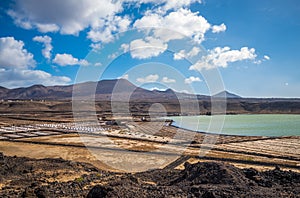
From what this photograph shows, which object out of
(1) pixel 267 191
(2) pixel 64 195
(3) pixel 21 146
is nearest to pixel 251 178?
(1) pixel 267 191

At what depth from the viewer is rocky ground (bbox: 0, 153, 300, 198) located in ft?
27.7

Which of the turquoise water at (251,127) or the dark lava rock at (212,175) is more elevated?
the dark lava rock at (212,175)

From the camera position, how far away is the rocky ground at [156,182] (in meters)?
8.45

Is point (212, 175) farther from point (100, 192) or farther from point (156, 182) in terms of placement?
point (100, 192)

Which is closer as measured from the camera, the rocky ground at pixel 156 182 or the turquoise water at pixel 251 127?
the rocky ground at pixel 156 182

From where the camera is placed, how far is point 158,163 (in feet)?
63.5

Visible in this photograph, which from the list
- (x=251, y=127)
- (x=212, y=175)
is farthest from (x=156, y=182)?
(x=251, y=127)

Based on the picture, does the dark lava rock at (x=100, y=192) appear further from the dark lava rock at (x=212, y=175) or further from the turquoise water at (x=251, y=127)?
the turquoise water at (x=251, y=127)

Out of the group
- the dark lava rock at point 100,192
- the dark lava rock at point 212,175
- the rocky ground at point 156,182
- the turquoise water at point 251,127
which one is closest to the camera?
the dark lava rock at point 100,192

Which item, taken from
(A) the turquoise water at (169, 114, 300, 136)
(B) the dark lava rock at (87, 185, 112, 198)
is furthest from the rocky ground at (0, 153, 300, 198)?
(A) the turquoise water at (169, 114, 300, 136)

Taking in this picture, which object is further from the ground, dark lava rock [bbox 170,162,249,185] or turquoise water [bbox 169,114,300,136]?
dark lava rock [bbox 170,162,249,185]

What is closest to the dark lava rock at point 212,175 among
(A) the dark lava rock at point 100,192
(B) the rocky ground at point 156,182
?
(B) the rocky ground at point 156,182

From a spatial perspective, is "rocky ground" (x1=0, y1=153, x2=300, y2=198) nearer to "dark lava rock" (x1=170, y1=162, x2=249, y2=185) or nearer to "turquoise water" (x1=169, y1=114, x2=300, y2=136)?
"dark lava rock" (x1=170, y1=162, x2=249, y2=185)

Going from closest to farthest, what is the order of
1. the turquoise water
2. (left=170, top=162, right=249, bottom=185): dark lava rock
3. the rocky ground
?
1. the rocky ground
2. (left=170, top=162, right=249, bottom=185): dark lava rock
3. the turquoise water
